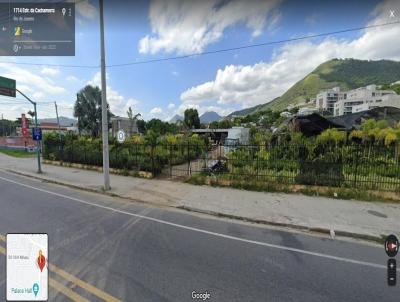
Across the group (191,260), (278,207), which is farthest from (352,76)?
(191,260)

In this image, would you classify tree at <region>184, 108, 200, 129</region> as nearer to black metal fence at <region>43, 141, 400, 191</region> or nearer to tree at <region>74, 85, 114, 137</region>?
tree at <region>74, 85, 114, 137</region>

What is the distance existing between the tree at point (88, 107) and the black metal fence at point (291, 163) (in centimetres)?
3598

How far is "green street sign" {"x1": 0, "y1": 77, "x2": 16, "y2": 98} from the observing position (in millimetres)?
15648

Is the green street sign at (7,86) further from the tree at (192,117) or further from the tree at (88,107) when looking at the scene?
the tree at (192,117)

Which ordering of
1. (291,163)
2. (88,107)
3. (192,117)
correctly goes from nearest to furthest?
Answer: (291,163)
(88,107)
(192,117)

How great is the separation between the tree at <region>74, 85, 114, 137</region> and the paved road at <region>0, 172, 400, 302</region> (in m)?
43.7

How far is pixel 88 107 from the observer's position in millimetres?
45719

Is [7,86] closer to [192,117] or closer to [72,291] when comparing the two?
[72,291]

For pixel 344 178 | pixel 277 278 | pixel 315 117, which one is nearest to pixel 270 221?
pixel 277 278

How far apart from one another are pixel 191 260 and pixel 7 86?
20.0m

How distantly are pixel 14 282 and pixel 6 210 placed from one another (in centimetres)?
551

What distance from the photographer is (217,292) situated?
9.73 feet

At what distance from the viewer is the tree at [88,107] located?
149 feet

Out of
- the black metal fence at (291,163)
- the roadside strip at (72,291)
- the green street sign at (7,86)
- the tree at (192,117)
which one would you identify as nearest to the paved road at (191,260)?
the roadside strip at (72,291)
